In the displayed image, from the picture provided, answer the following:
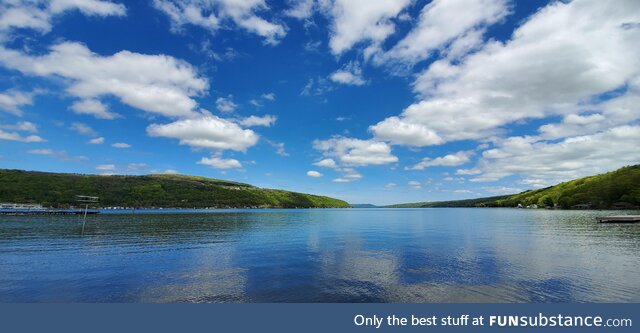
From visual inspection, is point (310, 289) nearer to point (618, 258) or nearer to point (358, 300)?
point (358, 300)

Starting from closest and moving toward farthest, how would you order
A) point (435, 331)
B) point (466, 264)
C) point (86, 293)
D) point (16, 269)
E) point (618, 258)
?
point (435, 331)
point (86, 293)
point (16, 269)
point (466, 264)
point (618, 258)

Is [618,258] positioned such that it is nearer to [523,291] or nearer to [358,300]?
[523,291]

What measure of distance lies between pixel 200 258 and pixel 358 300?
1122 inches

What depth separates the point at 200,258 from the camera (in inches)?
1797

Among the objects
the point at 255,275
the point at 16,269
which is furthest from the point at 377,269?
the point at 16,269

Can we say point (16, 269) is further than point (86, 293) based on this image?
Yes

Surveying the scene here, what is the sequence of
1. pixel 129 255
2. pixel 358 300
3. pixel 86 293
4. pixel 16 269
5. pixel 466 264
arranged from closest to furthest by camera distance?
pixel 358 300, pixel 86 293, pixel 16 269, pixel 466 264, pixel 129 255

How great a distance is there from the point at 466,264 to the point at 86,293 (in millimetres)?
42070

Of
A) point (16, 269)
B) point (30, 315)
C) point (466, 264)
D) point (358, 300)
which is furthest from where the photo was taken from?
point (466, 264)

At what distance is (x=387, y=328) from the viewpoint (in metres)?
21.3

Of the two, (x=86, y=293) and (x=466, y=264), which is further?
(x=466, y=264)

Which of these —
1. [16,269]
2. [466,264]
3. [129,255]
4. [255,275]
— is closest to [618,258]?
[466,264]

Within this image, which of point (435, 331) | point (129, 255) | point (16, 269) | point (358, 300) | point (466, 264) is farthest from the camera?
point (129, 255)

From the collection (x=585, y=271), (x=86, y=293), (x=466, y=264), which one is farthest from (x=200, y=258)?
(x=585, y=271)
